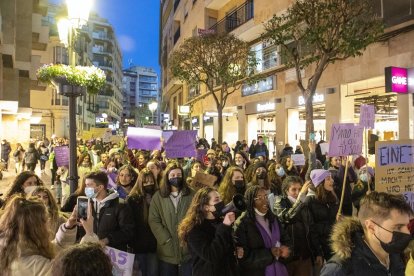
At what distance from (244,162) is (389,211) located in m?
8.11

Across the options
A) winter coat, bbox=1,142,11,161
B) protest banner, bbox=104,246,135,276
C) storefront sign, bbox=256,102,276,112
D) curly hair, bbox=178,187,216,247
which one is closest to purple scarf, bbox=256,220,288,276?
curly hair, bbox=178,187,216,247

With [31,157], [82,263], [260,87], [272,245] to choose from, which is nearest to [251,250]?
[272,245]

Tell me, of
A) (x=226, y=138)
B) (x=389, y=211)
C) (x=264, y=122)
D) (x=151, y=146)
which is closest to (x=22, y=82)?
(x=226, y=138)

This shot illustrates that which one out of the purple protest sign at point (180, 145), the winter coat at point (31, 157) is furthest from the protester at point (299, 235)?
the winter coat at point (31, 157)

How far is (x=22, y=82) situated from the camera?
101ft

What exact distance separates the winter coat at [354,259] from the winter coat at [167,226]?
2.49 metres

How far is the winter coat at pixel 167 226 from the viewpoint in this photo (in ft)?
16.0

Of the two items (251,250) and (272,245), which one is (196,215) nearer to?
(251,250)

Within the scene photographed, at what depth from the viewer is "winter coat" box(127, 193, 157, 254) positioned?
4982 mm

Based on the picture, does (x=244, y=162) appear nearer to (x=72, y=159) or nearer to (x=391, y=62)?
(x=72, y=159)

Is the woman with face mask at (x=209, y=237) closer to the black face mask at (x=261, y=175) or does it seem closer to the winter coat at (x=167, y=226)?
the winter coat at (x=167, y=226)

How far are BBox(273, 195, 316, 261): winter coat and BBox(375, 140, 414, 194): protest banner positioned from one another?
3.09 ft

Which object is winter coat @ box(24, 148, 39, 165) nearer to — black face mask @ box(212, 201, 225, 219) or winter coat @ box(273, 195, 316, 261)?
winter coat @ box(273, 195, 316, 261)

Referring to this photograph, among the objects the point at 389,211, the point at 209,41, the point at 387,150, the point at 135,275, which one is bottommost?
the point at 135,275
